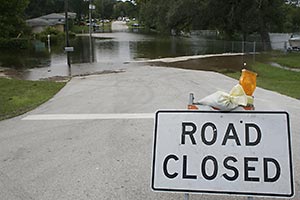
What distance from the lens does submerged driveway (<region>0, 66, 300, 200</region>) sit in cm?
391

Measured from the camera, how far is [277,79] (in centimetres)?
1384

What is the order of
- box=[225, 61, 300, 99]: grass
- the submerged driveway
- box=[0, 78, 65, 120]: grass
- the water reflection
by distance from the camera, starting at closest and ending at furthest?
the submerged driveway < box=[0, 78, 65, 120]: grass < box=[225, 61, 300, 99]: grass < the water reflection

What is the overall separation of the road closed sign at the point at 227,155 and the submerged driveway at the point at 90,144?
39.9 inches

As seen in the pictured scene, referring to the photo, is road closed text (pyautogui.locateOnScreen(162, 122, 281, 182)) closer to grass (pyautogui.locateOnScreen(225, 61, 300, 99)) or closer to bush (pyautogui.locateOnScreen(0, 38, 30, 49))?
grass (pyautogui.locateOnScreen(225, 61, 300, 99))

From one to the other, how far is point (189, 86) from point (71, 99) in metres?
3.75

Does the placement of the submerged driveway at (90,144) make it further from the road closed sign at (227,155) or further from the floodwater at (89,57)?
the floodwater at (89,57)

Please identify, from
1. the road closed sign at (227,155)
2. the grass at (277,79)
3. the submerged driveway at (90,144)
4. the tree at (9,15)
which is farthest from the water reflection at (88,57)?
the road closed sign at (227,155)

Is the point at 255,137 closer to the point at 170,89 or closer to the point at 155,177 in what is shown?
the point at 155,177

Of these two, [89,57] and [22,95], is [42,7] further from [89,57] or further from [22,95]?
[22,95]

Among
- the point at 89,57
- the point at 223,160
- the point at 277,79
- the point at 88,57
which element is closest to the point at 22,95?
the point at 223,160

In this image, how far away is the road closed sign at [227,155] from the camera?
2.66 m

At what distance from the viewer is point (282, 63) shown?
18.9m

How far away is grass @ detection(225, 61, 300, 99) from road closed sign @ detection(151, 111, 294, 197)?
737 centimetres

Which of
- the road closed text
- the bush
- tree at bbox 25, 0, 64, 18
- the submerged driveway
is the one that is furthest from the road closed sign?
tree at bbox 25, 0, 64, 18
